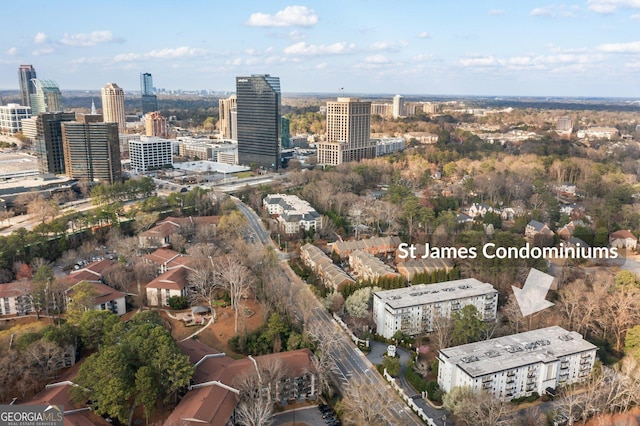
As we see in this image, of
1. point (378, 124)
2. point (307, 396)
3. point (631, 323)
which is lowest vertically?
point (307, 396)

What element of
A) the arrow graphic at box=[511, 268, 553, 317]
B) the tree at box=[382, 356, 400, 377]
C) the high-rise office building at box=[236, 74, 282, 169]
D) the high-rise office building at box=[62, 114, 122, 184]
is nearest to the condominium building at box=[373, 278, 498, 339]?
the arrow graphic at box=[511, 268, 553, 317]

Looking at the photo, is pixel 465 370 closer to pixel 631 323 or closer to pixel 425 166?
pixel 631 323

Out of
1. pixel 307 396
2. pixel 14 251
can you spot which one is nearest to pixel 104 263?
pixel 14 251

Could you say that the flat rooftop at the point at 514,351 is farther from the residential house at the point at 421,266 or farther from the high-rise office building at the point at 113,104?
the high-rise office building at the point at 113,104

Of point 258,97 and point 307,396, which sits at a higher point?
point 258,97

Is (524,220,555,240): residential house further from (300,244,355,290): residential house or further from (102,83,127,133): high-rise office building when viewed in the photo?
(102,83,127,133): high-rise office building

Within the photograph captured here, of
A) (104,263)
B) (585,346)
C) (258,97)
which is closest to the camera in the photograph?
(585,346)

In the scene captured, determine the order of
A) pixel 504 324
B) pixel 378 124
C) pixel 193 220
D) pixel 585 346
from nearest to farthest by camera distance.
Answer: pixel 585 346, pixel 504 324, pixel 193 220, pixel 378 124

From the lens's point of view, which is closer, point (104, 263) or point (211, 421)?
point (211, 421)
